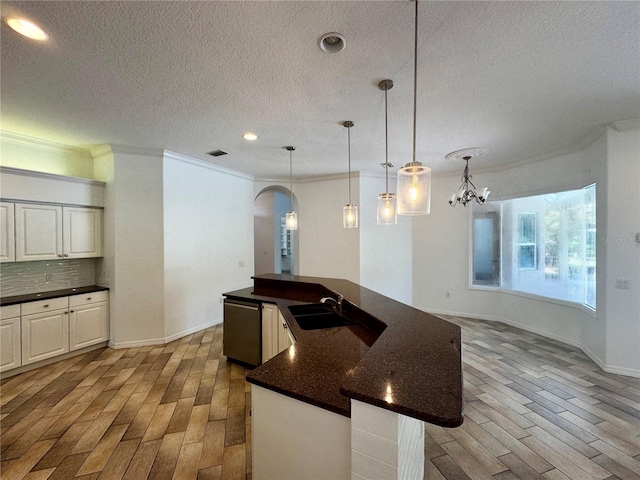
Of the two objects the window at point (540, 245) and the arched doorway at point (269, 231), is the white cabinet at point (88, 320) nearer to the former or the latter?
the arched doorway at point (269, 231)

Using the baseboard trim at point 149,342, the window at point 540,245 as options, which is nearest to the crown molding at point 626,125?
the window at point 540,245

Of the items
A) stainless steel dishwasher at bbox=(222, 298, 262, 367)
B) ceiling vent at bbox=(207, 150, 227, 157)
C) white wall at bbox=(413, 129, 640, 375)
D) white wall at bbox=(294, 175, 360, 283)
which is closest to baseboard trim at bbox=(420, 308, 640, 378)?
white wall at bbox=(413, 129, 640, 375)

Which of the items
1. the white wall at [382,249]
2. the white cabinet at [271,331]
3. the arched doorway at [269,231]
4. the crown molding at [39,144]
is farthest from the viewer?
the arched doorway at [269,231]

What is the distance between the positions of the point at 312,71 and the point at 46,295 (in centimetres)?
392

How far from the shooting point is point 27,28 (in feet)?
5.39

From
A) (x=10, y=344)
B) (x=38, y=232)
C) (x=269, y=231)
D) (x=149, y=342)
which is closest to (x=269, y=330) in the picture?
(x=149, y=342)

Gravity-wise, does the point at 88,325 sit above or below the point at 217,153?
below

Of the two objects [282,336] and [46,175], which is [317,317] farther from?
[46,175]

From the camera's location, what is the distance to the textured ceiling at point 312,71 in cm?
154

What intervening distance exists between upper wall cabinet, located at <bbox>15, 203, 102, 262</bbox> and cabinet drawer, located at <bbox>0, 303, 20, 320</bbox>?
0.53 meters

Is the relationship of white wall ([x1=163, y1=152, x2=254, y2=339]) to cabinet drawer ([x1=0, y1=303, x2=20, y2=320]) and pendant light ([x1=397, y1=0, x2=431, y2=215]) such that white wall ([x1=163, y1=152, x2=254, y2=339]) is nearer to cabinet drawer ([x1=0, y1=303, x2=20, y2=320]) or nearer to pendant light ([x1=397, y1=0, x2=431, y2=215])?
cabinet drawer ([x1=0, y1=303, x2=20, y2=320])

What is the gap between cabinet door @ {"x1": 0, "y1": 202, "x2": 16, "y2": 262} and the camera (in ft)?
9.88

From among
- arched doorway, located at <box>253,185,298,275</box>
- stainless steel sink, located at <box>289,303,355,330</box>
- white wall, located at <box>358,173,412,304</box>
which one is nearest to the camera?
stainless steel sink, located at <box>289,303,355,330</box>

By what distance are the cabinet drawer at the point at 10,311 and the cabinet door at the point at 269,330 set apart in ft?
8.73
